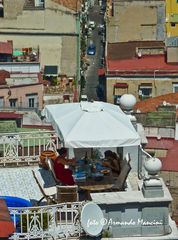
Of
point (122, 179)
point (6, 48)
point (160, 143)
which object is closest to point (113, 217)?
point (122, 179)

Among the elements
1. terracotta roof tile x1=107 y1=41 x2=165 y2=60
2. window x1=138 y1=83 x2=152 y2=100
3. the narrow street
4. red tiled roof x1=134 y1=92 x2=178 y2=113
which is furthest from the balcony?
the narrow street

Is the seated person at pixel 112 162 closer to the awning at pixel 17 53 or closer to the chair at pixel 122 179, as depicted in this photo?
the chair at pixel 122 179

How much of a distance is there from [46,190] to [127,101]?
2198mm

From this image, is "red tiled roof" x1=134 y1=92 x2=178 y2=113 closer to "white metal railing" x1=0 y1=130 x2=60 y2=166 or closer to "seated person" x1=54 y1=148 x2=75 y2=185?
"white metal railing" x1=0 y1=130 x2=60 y2=166

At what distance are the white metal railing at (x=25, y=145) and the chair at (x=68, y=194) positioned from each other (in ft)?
A: 9.64

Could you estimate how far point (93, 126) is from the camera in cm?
1426

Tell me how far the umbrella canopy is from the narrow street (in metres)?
40.1

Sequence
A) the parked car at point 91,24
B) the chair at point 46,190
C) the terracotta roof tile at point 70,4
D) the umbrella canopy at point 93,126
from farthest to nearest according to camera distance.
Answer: the parked car at point 91,24
the terracotta roof tile at point 70,4
the umbrella canopy at point 93,126
the chair at point 46,190

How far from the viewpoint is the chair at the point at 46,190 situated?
1385 centimetres

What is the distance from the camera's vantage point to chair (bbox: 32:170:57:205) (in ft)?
45.4

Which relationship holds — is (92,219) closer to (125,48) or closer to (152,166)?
(152,166)

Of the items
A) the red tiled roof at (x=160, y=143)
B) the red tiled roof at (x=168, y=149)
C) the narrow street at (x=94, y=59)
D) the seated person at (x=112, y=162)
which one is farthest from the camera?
the narrow street at (x=94, y=59)

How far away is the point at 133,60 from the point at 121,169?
38216mm

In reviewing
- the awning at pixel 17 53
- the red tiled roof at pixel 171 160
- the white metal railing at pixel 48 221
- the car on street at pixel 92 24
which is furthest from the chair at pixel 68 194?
the car on street at pixel 92 24
